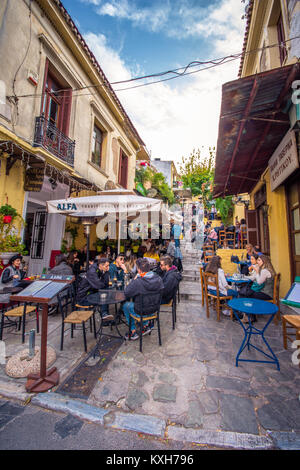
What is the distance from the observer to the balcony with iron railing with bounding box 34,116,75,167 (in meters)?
6.33

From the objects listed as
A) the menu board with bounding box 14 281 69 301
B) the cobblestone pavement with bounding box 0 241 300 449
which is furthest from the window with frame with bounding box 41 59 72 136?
the cobblestone pavement with bounding box 0 241 300 449

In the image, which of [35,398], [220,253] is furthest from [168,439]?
[220,253]

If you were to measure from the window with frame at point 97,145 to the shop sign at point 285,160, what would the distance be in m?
8.28

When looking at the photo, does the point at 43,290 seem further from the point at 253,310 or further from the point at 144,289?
the point at 253,310

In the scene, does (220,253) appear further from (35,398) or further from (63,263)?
(35,398)

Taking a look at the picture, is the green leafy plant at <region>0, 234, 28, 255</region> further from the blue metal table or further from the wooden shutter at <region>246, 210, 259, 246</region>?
the wooden shutter at <region>246, 210, 259, 246</region>

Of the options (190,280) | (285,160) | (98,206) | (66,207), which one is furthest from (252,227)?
(66,207)

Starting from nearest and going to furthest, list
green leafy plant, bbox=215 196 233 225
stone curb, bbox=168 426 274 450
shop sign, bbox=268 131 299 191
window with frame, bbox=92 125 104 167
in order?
stone curb, bbox=168 426 274 450 → shop sign, bbox=268 131 299 191 → window with frame, bbox=92 125 104 167 → green leafy plant, bbox=215 196 233 225

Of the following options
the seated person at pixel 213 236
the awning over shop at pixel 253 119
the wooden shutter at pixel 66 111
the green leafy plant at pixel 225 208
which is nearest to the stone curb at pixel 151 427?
the awning over shop at pixel 253 119

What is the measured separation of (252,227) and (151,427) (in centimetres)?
865

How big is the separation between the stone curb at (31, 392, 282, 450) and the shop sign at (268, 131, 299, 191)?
4.46m
